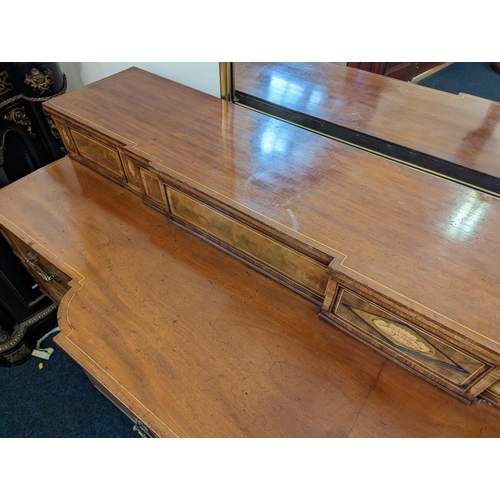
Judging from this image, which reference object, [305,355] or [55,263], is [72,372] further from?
[305,355]

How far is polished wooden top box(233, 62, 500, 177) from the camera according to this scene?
1037mm

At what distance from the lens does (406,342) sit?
2.81ft

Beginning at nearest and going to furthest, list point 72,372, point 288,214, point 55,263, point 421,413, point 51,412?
point 421,413 < point 288,214 < point 55,263 < point 51,412 < point 72,372

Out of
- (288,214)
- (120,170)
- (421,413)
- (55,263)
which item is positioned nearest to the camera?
(421,413)

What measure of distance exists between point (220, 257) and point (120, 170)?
22.4 inches

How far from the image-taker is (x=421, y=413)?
2.70 ft

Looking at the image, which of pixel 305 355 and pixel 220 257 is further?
pixel 220 257

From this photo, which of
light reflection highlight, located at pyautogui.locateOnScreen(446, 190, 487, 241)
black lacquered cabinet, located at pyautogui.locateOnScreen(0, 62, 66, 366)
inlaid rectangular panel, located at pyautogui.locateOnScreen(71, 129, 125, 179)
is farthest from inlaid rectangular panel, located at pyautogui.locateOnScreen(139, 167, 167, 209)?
light reflection highlight, located at pyautogui.locateOnScreen(446, 190, 487, 241)

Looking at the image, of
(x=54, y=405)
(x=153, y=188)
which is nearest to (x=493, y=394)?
(x=153, y=188)

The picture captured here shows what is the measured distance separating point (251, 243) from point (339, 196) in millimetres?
296

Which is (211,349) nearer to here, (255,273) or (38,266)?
(255,273)

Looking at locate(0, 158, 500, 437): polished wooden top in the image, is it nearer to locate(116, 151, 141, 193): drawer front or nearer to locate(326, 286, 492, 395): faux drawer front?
locate(326, 286, 492, 395): faux drawer front

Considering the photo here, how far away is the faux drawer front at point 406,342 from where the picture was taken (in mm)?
776

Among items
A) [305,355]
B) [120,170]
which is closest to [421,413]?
[305,355]
